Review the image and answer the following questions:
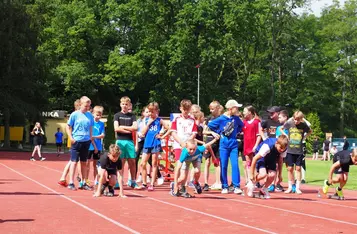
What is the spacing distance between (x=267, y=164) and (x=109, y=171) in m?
3.16

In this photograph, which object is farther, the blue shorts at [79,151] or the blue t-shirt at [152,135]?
the blue t-shirt at [152,135]

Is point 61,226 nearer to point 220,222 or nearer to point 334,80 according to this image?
point 220,222

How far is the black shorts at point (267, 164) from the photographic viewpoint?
42.3ft

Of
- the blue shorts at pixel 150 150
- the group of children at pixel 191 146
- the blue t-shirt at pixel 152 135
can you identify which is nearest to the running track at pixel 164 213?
the group of children at pixel 191 146

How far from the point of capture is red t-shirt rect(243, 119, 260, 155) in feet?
48.2

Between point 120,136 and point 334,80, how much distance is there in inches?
2371

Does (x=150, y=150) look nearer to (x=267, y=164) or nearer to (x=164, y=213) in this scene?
(x=267, y=164)

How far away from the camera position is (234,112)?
13867mm

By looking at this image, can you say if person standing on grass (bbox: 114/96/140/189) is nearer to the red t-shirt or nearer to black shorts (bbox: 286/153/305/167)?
the red t-shirt

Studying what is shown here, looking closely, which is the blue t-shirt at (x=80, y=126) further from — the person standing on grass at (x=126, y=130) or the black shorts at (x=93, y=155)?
the black shorts at (x=93, y=155)

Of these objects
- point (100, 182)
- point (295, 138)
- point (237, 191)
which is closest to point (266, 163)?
point (237, 191)

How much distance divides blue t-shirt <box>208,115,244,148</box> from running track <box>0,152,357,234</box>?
1.14 metres

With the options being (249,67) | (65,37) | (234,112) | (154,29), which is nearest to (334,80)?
(249,67)

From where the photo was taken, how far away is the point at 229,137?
1387 cm
